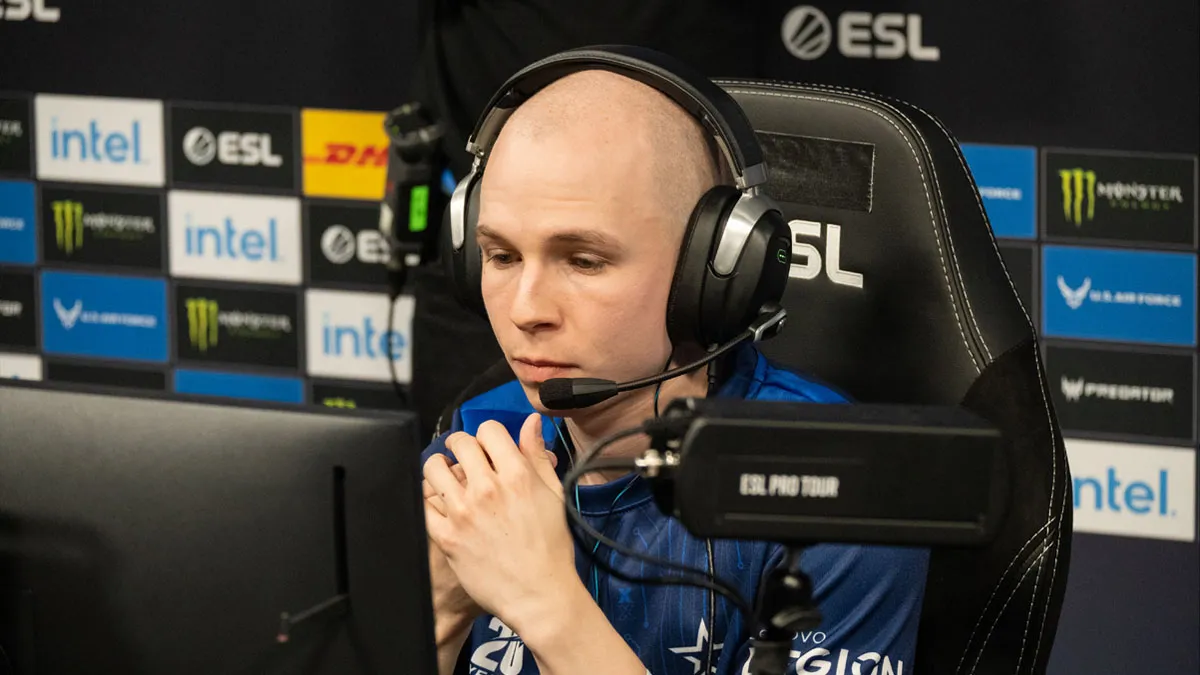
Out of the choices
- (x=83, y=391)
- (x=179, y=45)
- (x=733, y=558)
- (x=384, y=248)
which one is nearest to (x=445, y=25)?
(x=384, y=248)

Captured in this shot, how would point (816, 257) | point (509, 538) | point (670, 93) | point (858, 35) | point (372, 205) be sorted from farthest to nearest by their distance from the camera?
point (372, 205) < point (858, 35) < point (816, 257) < point (670, 93) < point (509, 538)

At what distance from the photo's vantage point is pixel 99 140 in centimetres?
341

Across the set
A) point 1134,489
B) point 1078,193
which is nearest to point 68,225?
point 1078,193

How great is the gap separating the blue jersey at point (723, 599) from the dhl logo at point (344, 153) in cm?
178

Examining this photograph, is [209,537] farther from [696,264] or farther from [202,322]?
[202,322]

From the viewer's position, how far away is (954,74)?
2.78 metres

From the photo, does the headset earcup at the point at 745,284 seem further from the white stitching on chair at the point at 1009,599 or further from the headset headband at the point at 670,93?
the white stitching on chair at the point at 1009,599

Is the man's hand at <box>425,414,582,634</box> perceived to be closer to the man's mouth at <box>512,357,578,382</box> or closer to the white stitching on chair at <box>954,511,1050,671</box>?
A: the man's mouth at <box>512,357,578,382</box>

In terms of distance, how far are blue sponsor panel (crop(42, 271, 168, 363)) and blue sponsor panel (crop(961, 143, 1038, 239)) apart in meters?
1.73

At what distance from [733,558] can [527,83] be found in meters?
0.46

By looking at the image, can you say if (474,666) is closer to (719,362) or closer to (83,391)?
(719,362)

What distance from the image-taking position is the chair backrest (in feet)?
4.46

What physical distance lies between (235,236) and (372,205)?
1.07 ft

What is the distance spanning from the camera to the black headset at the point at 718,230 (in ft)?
4.36
